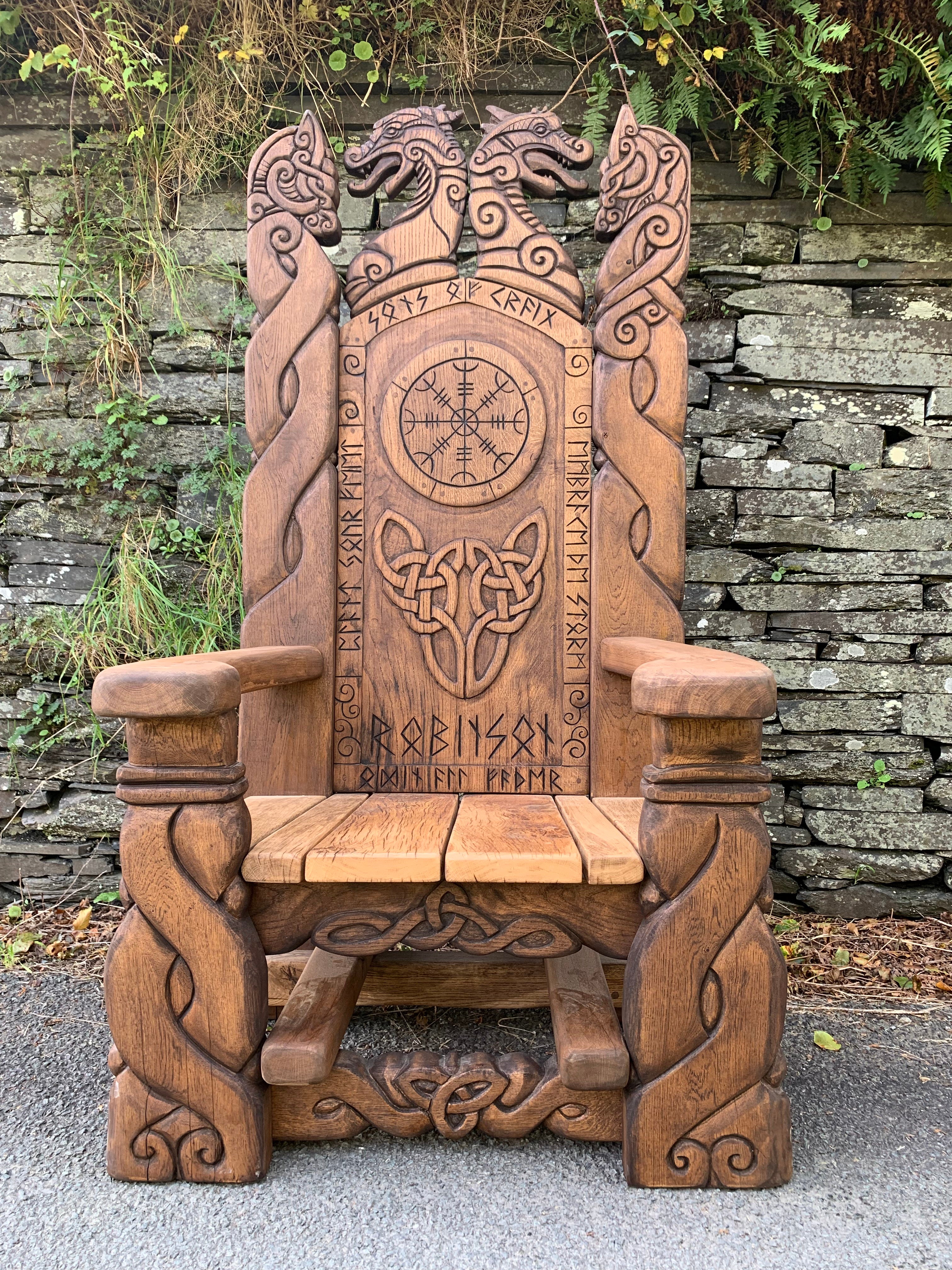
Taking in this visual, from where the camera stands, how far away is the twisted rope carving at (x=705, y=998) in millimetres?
1352

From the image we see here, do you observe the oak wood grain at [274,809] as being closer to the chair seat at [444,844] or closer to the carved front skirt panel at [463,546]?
the chair seat at [444,844]

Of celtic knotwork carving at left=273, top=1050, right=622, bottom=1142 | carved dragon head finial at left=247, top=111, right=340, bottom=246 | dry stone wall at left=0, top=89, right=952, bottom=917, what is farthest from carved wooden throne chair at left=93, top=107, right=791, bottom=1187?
dry stone wall at left=0, top=89, right=952, bottom=917

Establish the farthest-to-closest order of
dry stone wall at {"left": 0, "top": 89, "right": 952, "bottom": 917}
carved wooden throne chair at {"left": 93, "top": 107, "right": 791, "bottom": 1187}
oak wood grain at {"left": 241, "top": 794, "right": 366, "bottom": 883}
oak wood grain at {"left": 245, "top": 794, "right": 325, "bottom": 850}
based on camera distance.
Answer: dry stone wall at {"left": 0, "top": 89, "right": 952, "bottom": 917}, carved wooden throne chair at {"left": 93, "top": 107, "right": 791, "bottom": 1187}, oak wood grain at {"left": 245, "top": 794, "right": 325, "bottom": 850}, oak wood grain at {"left": 241, "top": 794, "right": 366, "bottom": 883}

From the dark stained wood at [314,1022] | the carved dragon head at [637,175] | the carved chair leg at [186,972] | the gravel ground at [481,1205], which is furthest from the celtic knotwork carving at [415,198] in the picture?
the gravel ground at [481,1205]

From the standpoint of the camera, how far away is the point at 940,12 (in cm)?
222

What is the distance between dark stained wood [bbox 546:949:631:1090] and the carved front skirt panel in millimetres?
398

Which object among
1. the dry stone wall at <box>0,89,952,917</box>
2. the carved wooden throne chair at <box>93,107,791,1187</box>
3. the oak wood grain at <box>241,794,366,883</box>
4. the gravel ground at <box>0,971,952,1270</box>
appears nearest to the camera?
the gravel ground at <box>0,971,952,1270</box>

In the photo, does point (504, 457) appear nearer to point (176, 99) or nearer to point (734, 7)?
point (734, 7)

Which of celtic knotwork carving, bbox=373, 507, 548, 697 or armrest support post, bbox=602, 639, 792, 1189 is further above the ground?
celtic knotwork carving, bbox=373, 507, 548, 697

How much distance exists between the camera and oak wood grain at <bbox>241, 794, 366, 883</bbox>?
136cm

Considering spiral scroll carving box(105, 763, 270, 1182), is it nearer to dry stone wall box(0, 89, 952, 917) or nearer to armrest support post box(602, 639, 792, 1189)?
armrest support post box(602, 639, 792, 1189)

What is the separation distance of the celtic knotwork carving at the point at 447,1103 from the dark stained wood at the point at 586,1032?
0.07m

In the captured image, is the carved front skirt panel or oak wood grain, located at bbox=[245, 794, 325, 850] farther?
the carved front skirt panel

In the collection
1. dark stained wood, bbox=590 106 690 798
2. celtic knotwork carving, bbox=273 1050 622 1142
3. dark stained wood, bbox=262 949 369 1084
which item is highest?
dark stained wood, bbox=590 106 690 798
